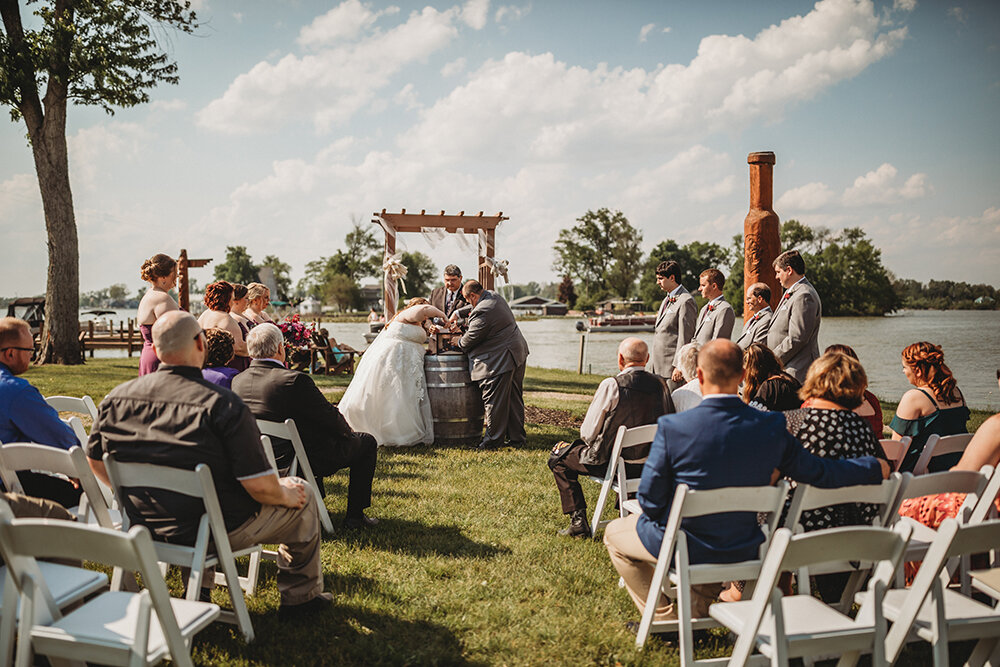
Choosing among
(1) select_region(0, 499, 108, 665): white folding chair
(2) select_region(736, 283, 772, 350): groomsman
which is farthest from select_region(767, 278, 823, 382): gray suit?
(1) select_region(0, 499, 108, 665): white folding chair

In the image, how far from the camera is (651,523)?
10.8 feet

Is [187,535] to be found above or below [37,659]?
above

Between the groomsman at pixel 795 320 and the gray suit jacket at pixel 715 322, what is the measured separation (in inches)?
26.6

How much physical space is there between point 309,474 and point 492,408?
3.65 m

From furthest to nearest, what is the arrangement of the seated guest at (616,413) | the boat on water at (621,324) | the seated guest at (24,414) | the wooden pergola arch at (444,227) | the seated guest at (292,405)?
the boat on water at (621,324)
the wooden pergola arch at (444,227)
the seated guest at (616,413)
the seated guest at (292,405)
the seated guest at (24,414)

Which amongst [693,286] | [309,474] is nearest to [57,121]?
[309,474]

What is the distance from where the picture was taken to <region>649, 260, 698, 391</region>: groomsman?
Result: 24.8 feet

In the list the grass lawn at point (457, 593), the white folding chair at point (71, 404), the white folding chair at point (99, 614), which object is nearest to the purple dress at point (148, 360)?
the white folding chair at point (71, 404)

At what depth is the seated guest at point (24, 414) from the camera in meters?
3.58

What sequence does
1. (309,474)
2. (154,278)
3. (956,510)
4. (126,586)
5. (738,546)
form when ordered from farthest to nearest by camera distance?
(154,278) → (309,474) → (956,510) → (126,586) → (738,546)

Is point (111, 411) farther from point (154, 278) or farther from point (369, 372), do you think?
point (369, 372)

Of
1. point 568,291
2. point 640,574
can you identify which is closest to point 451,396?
point 640,574

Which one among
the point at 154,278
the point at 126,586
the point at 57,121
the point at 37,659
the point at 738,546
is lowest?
the point at 37,659

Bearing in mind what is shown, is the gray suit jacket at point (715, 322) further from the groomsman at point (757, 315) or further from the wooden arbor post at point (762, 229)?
the wooden arbor post at point (762, 229)
